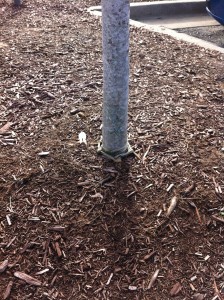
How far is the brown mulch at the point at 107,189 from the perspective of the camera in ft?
6.86

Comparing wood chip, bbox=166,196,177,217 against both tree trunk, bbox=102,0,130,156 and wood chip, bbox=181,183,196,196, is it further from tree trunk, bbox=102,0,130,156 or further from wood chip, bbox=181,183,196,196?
tree trunk, bbox=102,0,130,156

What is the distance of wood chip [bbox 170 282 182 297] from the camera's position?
203 cm

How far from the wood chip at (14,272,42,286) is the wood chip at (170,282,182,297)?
69 cm

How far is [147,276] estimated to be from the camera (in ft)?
6.89

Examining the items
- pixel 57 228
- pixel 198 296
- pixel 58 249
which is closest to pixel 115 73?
pixel 57 228

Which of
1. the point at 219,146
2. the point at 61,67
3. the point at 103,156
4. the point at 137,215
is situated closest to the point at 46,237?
the point at 137,215

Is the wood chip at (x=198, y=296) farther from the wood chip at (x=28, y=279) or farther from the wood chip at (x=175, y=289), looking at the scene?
the wood chip at (x=28, y=279)

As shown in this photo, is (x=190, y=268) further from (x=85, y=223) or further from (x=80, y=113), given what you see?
(x=80, y=113)

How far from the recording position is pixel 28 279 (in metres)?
2.05

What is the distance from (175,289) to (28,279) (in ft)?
2.54

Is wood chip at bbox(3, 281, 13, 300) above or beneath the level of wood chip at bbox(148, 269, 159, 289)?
above

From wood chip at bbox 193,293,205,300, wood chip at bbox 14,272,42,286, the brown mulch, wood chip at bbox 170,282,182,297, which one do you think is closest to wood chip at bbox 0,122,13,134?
the brown mulch

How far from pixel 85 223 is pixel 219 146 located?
1224 millimetres

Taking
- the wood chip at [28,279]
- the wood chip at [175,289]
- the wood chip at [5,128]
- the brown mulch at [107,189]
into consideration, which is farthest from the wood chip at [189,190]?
the wood chip at [5,128]
